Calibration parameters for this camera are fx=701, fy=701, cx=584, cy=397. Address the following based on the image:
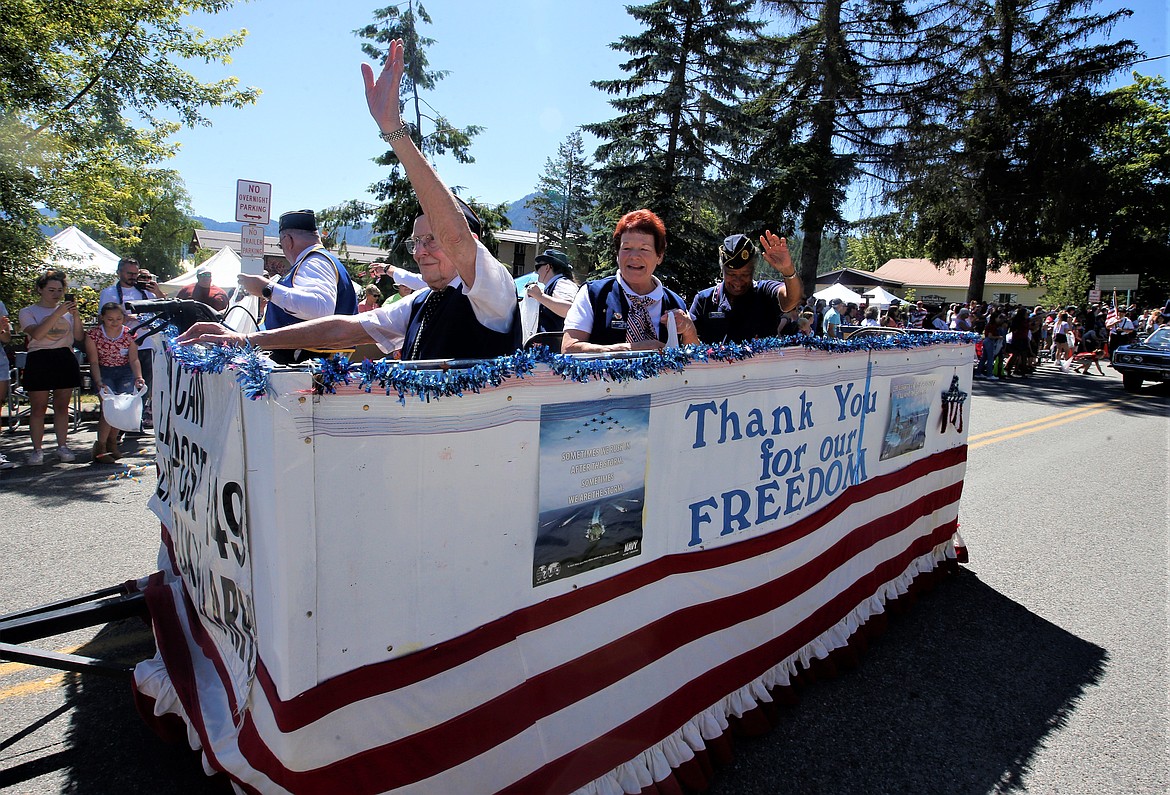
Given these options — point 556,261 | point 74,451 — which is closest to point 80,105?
point 74,451

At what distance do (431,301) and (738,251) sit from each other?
6.36 ft

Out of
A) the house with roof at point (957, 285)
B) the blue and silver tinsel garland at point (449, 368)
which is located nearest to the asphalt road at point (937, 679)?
the blue and silver tinsel garland at point (449, 368)

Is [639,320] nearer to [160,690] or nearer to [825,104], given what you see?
[160,690]

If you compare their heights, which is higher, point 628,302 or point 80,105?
point 80,105

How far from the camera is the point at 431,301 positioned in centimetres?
278

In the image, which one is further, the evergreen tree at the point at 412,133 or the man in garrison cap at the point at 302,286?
the evergreen tree at the point at 412,133

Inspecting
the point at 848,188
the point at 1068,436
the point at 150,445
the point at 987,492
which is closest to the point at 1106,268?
the point at 848,188

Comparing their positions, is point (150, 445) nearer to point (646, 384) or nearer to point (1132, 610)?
point (646, 384)

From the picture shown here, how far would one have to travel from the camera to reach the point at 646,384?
2371mm

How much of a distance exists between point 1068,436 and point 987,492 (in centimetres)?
460

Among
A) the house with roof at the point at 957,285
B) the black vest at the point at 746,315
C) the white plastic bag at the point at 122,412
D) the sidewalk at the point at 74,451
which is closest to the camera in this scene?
the black vest at the point at 746,315

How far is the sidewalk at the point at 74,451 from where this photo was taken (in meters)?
6.49

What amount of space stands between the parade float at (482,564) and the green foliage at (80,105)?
1019cm

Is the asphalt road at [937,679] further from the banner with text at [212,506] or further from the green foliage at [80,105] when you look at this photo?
the green foliage at [80,105]
